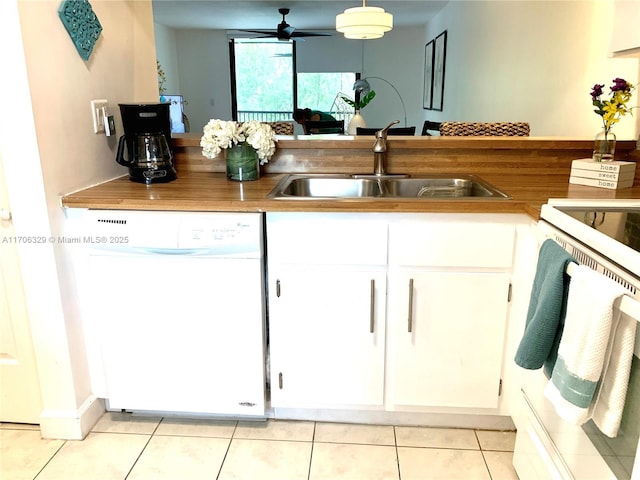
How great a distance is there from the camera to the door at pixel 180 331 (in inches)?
64.9

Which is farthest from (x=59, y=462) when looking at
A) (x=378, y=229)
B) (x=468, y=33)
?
(x=468, y=33)

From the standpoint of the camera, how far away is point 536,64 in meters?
3.14

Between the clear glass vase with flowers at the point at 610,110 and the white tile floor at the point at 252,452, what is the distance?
110 cm

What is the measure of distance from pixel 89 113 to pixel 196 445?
125 centimetres

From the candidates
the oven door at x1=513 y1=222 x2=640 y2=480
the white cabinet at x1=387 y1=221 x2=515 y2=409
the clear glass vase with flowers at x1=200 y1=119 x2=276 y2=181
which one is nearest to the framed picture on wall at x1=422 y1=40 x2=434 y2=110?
the clear glass vase with flowers at x1=200 y1=119 x2=276 y2=181

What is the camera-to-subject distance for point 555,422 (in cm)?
126

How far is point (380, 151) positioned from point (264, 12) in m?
5.18

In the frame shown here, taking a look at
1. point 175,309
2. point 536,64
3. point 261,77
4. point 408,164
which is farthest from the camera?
point 261,77

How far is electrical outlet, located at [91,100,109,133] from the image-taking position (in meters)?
1.80

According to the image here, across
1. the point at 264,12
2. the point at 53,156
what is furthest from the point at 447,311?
the point at 264,12

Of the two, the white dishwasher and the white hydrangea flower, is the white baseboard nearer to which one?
the white dishwasher

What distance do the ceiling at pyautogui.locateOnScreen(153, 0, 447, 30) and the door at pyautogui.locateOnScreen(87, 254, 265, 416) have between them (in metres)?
4.90

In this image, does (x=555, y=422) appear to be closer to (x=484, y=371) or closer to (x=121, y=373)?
(x=484, y=371)

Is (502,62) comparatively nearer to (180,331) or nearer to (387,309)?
(387,309)
